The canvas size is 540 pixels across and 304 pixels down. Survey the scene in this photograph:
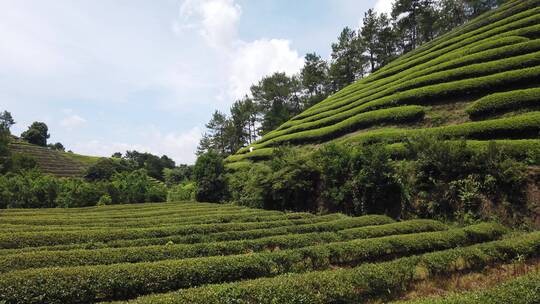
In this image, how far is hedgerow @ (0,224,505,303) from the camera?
8094 mm

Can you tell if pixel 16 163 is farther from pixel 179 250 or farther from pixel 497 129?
pixel 497 129

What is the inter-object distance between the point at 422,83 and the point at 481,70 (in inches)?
222

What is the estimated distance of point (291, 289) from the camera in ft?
25.3

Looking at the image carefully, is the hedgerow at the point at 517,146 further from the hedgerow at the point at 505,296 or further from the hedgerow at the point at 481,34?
the hedgerow at the point at 481,34

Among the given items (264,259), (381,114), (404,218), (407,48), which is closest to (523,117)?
(404,218)

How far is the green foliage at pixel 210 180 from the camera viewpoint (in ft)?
130

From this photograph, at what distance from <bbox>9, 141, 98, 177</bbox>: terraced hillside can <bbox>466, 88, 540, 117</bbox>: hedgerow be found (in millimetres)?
85228

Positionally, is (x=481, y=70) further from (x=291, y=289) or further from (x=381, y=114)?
(x=291, y=289)

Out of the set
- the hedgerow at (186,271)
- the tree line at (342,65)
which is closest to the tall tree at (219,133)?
the tree line at (342,65)

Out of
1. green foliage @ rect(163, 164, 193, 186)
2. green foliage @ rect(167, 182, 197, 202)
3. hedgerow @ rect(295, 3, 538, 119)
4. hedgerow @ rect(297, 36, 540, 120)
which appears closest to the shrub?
green foliage @ rect(167, 182, 197, 202)

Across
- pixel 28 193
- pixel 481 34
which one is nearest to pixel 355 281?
pixel 481 34

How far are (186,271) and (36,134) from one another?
397 ft

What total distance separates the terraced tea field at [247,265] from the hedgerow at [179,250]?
0.12ft

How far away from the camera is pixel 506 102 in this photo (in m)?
21.1
